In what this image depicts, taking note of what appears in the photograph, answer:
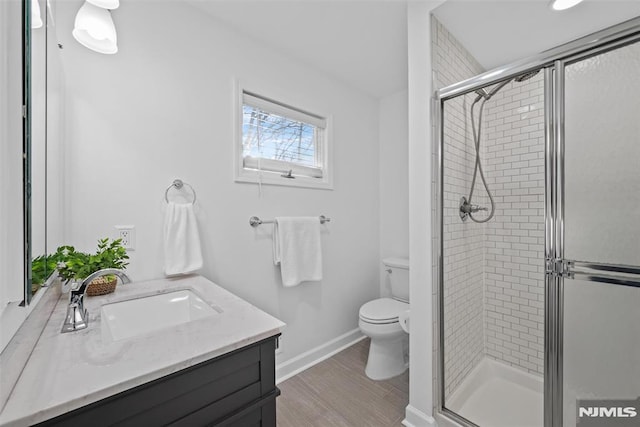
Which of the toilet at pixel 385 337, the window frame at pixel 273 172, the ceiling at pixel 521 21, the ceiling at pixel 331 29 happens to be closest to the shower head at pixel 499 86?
the ceiling at pixel 521 21

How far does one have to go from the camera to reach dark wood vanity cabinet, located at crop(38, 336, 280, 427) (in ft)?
1.95

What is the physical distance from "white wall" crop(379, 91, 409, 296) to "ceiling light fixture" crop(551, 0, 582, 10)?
3.85ft

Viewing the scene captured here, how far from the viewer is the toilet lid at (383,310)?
1.93 meters

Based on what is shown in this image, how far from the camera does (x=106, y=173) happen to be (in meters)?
1.33

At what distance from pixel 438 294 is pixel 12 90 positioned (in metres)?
1.72

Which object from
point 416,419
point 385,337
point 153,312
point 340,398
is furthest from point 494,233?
point 153,312

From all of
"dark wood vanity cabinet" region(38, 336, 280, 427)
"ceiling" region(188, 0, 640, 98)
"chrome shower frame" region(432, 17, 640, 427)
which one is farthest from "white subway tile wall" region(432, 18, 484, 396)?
"dark wood vanity cabinet" region(38, 336, 280, 427)

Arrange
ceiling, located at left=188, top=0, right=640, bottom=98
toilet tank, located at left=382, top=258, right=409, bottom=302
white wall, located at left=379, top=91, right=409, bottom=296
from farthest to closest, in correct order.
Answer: white wall, located at left=379, top=91, right=409, bottom=296 → toilet tank, located at left=382, top=258, right=409, bottom=302 → ceiling, located at left=188, top=0, right=640, bottom=98

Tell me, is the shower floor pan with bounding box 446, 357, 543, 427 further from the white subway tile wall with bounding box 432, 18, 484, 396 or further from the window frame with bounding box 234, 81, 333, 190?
the window frame with bounding box 234, 81, 333, 190

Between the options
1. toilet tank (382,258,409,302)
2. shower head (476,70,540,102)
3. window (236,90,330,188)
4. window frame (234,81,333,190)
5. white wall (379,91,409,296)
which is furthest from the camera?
white wall (379,91,409,296)

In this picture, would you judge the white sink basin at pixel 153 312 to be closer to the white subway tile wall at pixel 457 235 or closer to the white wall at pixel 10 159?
the white wall at pixel 10 159

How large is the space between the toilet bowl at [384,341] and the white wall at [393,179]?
0.52 m

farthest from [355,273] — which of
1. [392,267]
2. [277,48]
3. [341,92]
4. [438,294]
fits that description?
[277,48]

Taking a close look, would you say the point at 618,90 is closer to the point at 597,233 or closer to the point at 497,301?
the point at 597,233
